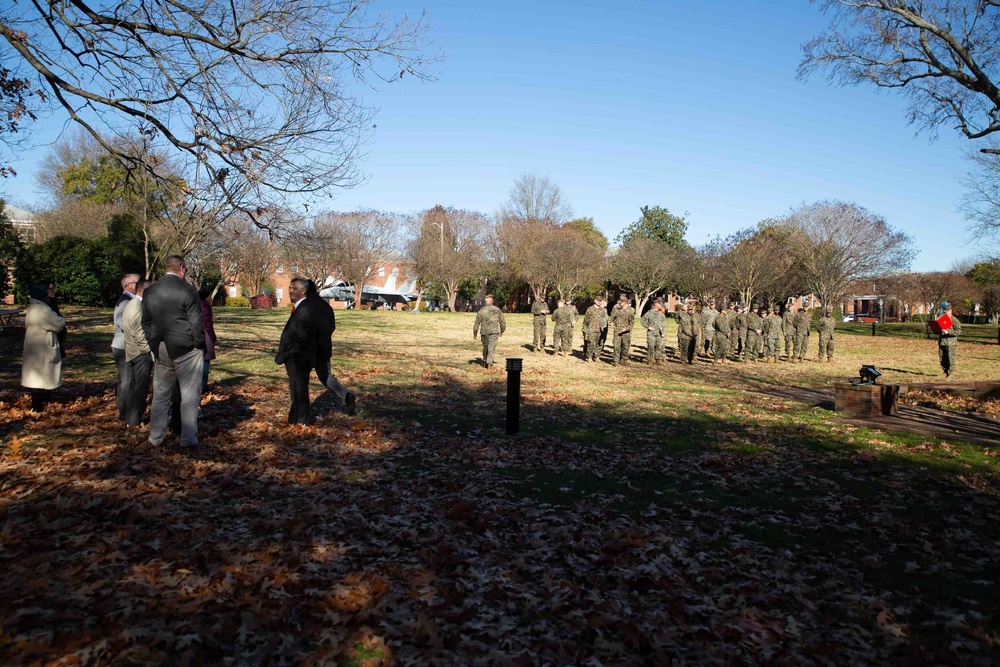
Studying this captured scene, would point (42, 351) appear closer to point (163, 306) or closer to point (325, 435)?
point (163, 306)

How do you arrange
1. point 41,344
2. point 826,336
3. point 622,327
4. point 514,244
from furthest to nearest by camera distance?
point 514,244
point 826,336
point 622,327
point 41,344

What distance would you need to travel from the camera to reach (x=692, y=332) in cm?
2378

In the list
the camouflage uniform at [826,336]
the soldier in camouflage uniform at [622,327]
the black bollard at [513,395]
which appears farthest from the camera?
the camouflage uniform at [826,336]

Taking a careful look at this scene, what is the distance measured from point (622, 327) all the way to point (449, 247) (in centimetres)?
4000

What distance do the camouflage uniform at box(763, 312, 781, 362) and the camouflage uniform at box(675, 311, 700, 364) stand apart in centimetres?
394

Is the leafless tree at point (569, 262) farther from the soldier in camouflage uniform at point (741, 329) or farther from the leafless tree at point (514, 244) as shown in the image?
the soldier in camouflage uniform at point (741, 329)

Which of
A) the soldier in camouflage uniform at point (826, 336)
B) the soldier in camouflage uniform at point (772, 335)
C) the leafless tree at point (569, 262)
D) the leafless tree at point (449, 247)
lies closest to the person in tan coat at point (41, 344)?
the soldier in camouflage uniform at point (772, 335)

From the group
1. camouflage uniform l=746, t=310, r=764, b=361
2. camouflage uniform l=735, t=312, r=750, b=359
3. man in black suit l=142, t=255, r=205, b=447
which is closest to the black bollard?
man in black suit l=142, t=255, r=205, b=447

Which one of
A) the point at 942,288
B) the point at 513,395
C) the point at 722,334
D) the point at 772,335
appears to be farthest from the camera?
the point at 942,288

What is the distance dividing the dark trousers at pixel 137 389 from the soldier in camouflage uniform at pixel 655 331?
1642 centimetres

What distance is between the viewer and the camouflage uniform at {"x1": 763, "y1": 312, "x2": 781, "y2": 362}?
26250mm

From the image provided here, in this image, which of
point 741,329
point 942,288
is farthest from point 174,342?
point 942,288

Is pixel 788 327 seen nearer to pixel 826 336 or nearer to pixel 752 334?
pixel 826 336

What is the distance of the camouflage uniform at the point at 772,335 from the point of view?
26.2 metres
